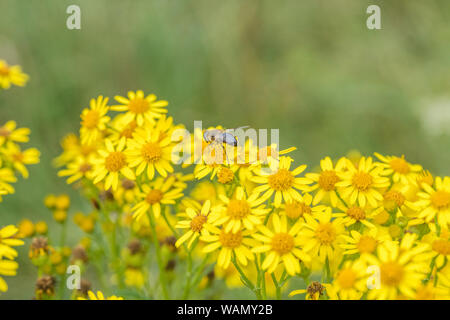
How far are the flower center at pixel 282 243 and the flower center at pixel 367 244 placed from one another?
31 centimetres

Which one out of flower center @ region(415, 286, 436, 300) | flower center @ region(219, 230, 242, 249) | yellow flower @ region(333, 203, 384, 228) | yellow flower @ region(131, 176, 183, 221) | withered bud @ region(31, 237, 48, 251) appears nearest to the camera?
flower center @ region(415, 286, 436, 300)

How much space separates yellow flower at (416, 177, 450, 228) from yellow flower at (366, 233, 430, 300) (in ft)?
1.02

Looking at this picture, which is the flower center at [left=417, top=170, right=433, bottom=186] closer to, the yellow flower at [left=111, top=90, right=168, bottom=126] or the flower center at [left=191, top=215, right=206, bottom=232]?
the flower center at [left=191, top=215, right=206, bottom=232]

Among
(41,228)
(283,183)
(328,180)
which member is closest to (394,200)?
(328,180)

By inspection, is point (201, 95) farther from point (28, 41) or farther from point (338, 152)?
point (28, 41)

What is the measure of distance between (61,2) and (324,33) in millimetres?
3851

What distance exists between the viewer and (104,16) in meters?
6.55

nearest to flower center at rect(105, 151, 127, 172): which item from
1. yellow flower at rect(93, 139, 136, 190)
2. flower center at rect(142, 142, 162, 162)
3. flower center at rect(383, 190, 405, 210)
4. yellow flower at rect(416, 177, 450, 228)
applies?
yellow flower at rect(93, 139, 136, 190)

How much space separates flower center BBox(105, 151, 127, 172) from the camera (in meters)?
2.50

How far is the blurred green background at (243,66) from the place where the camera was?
5.86 m

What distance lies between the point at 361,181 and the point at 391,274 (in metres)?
0.69

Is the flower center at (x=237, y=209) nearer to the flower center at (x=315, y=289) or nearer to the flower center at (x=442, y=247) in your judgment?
the flower center at (x=315, y=289)

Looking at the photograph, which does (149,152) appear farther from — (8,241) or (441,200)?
(441,200)

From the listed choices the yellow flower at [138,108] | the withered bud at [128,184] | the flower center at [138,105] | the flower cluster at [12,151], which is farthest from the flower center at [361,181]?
the flower cluster at [12,151]
